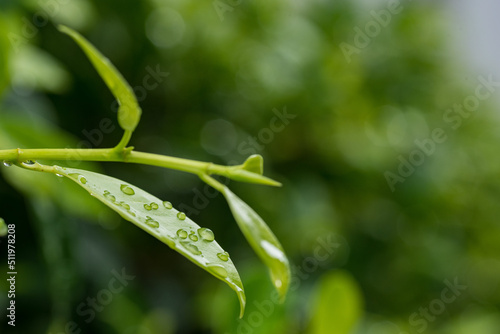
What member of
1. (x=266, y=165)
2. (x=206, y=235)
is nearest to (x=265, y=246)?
(x=206, y=235)

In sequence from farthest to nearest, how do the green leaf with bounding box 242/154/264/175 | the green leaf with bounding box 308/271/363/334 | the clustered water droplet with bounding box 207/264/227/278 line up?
the green leaf with bounding box 308/271/363/334 → the green leaf with bounding box 242/154/264/175 → the clustered water droplet with bounding box 207/264/227/278

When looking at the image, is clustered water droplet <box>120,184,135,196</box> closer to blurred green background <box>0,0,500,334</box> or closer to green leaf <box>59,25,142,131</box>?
green leaf <box>59,25,142,131</box>

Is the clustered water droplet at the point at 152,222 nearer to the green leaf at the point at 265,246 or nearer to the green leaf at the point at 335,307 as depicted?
the green leaf at the point at 265,246

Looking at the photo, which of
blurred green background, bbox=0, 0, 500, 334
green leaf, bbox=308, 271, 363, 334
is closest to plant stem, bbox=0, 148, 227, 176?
blurred green background, bbox=0, 0, 500, 334

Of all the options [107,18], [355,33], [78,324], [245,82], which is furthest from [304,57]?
[78,324]

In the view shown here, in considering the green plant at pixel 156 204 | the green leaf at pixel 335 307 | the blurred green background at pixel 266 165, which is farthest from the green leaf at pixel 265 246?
the green leaf at pixel 335 307

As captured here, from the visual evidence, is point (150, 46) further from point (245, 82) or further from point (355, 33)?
point (355, 33)

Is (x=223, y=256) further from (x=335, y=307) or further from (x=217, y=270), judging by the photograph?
(x=335, y=307)

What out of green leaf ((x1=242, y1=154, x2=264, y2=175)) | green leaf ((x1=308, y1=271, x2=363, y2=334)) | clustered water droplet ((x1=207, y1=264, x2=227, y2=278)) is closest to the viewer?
clustered water droplet ((x1=207, y1=264, x2=227, y2=278))
